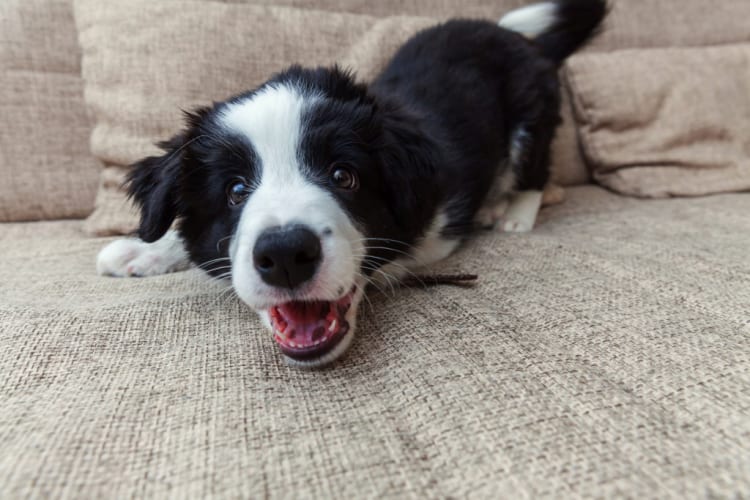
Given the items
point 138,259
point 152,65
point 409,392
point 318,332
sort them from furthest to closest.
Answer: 1. point 152,65
2. point 138,259
3. point 318,332
4. point 409,392

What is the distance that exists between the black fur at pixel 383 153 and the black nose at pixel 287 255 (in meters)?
0.22

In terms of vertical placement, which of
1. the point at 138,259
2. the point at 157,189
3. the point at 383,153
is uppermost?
the point at 383,153

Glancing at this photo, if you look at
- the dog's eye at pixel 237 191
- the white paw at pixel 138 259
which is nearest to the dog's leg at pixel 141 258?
the white paw at pixel 138 259

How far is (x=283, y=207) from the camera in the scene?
0.93 meters

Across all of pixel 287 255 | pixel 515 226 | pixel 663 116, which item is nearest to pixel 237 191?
pixel 287 255

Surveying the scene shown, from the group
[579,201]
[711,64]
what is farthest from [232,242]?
[711,64]

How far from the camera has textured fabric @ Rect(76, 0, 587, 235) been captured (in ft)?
5.66

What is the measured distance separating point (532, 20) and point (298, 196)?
1654 mm

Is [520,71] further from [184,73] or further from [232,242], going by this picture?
[232,242]

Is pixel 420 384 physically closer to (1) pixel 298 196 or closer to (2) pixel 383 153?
(1) pixel 298 196

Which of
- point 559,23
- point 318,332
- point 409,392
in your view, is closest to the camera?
point 409,392

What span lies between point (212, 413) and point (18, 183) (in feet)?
5.30

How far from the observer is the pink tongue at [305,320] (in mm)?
899

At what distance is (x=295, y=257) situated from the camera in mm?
851
